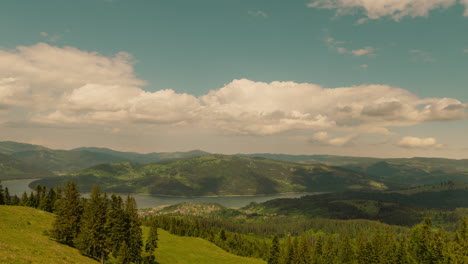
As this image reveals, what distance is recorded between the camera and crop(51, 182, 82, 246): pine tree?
2237 inches

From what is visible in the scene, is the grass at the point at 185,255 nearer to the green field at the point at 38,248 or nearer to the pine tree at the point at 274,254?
the green field at the point at 38,248

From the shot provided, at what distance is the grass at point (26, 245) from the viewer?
112 ft

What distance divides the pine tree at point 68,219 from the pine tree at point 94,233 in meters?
1.93

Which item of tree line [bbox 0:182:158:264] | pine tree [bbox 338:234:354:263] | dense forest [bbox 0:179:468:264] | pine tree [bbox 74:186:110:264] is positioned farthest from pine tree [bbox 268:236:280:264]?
pine tree [bbox 74:186:110:264]

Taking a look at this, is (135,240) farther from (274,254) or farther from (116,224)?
(274,254)

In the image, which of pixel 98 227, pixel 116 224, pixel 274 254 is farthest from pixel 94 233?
pixel 274 254

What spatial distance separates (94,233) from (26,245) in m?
14.3

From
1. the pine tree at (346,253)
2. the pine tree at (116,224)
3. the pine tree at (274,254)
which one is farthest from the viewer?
the pine tree at (346,253)

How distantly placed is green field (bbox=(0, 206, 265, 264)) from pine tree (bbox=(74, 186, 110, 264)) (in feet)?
7.95

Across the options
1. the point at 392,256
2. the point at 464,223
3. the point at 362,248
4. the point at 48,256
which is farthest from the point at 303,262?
the point at 48,256

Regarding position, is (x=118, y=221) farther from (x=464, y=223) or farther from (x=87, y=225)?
(x=464, y=223)

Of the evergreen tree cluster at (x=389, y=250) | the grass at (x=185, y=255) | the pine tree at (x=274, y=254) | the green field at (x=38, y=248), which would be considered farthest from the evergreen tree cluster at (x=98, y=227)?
the pine tree at (x=274, y=254)

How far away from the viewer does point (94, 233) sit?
55.5 metres

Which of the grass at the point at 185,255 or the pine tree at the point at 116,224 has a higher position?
the pine tree at the point at 116,224
